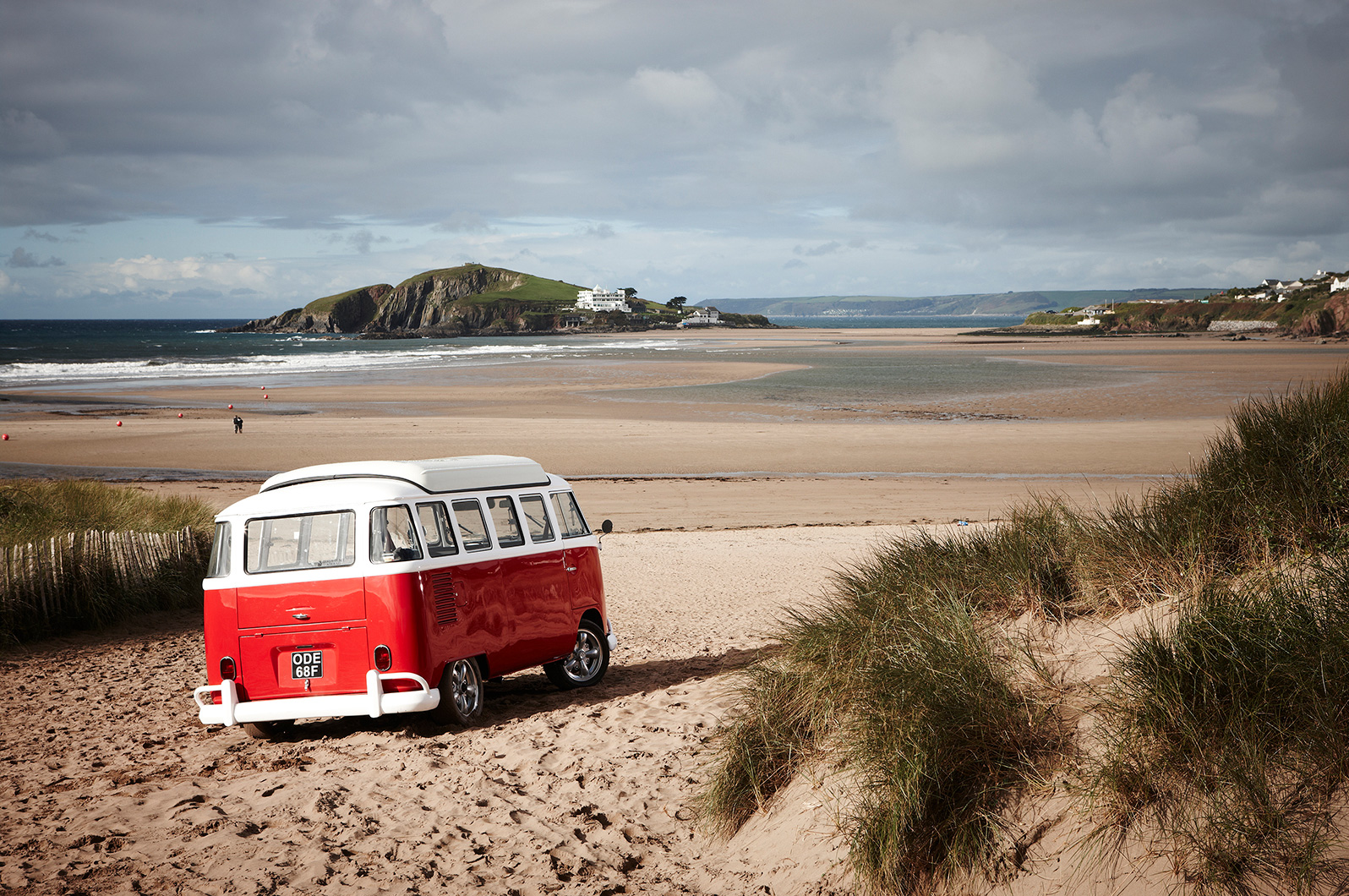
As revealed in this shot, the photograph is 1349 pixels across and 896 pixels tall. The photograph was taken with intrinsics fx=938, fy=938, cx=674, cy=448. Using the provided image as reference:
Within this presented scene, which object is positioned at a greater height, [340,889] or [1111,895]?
[1111,895]

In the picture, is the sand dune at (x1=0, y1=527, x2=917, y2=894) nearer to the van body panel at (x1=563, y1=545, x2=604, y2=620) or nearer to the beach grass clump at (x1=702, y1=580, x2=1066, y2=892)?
the beach grass clump at (x1=702, y1=580, x2=1066, y2=892)

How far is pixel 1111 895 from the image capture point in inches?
161

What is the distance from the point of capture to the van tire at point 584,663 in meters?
9.37

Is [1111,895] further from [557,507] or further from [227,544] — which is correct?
[227,544]

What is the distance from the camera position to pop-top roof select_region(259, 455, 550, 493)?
25.3 ft

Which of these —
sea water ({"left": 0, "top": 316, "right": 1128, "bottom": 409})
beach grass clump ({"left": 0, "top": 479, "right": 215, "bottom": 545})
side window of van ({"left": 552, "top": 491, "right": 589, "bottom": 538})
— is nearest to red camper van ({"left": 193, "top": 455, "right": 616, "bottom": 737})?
side window of van ({"left": 552, "top": 491, "right": 589, "bottom": 538})

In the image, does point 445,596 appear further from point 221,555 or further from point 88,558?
point 88,558

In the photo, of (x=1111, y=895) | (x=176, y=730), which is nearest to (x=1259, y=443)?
(x=1111, y=895)

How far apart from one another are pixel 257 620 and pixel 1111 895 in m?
6.30

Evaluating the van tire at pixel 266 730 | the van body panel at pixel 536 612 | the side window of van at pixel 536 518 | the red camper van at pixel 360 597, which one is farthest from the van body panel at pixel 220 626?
the side window of van at pixel 536 518

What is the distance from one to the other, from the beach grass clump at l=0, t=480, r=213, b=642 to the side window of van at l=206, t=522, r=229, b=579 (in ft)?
18.2

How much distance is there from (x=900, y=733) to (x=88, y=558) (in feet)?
37.1

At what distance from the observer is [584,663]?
951 cm

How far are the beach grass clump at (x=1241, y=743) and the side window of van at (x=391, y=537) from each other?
5.05 meters
